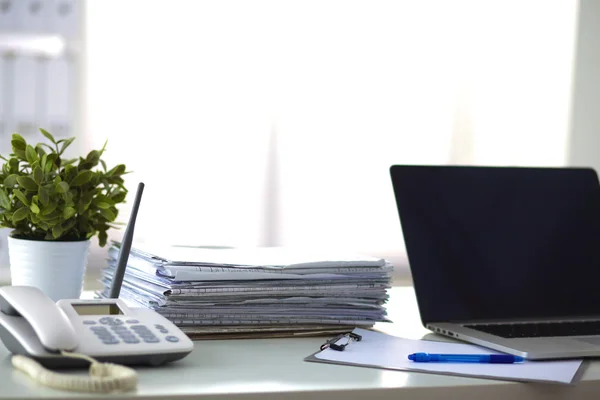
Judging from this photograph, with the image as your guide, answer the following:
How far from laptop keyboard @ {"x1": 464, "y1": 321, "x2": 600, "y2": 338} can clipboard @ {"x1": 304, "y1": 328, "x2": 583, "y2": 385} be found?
0.07 meters

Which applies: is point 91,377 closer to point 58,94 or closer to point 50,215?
point 50,215

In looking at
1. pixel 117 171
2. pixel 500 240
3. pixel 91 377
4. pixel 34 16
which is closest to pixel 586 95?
pixel 34 16

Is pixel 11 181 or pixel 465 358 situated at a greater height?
pixel 11 181

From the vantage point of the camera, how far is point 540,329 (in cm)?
105

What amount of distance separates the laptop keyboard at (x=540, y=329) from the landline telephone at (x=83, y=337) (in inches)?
16.2

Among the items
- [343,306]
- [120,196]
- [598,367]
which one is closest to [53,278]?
[120,196]

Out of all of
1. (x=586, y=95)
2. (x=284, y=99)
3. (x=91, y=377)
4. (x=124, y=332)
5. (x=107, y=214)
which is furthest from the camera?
(x=586, y=95)

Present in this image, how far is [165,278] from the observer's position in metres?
1.01

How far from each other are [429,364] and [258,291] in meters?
0.26

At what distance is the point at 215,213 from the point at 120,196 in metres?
1.99

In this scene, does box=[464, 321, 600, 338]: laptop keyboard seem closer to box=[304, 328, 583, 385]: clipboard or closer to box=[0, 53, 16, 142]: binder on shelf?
box=[304, 328, 583, 385]: clipboard

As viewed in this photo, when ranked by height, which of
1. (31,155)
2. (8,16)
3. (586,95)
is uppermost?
(8,16)

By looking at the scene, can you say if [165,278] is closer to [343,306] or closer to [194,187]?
[343,306]

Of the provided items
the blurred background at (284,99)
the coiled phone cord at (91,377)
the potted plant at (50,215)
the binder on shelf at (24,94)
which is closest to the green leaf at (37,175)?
the potted plant at (50,215)
